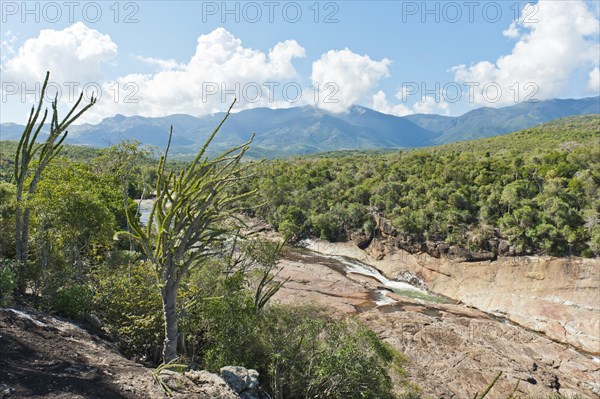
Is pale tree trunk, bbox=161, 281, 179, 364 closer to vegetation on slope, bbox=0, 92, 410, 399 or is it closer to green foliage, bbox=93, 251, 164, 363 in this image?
vegetation on slope, bbox=0, 92, 410, 399

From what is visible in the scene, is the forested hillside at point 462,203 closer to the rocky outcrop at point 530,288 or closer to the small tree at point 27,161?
the rocky outcrop at point 530,288

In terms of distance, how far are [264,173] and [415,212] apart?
32.4 meters

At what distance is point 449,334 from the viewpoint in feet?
73.4

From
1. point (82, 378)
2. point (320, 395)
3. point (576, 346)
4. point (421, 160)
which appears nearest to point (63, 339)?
point (82, 378)

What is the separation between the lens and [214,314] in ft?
40.1

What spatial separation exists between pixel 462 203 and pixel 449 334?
19.6 metres

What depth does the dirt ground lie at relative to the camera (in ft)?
23.1

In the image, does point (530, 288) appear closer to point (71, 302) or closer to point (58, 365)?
point (71, 302)

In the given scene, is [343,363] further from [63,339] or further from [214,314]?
[63,339]

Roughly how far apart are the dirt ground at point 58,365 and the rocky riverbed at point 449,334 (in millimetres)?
13779

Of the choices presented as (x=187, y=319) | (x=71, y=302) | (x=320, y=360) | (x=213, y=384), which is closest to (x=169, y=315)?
(x=213, y=384)

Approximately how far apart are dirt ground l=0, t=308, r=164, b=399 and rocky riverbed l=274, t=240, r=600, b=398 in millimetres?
13779

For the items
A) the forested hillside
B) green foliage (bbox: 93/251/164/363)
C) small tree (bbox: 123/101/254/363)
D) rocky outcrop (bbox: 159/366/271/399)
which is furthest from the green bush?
the forested hillside

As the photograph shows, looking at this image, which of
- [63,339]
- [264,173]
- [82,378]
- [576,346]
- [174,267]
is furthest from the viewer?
[264,173]
